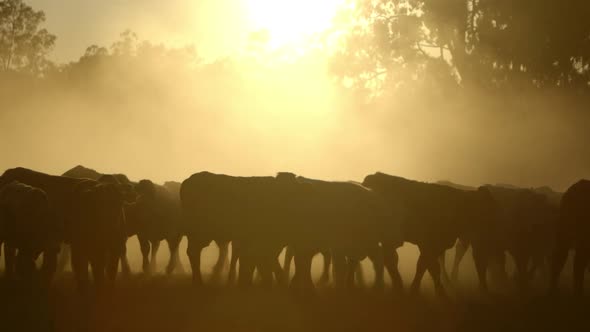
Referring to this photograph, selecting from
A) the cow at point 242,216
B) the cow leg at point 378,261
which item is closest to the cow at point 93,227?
the cow at point 242,216

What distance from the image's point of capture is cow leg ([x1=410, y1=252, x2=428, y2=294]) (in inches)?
738

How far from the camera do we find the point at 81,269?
16844 mm

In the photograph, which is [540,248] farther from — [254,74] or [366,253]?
[254,74]

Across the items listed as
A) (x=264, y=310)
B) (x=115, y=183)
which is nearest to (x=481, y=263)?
(x=264, y=310)

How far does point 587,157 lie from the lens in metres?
39.3

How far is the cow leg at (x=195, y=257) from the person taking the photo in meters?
19.1

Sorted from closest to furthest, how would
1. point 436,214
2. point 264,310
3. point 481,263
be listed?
1. point 264,310
2. point 436,214
3. point 481,263

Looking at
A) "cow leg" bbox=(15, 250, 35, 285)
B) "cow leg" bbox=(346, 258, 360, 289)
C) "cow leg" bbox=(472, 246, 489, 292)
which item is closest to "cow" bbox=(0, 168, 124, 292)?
"cow leg" bbox=(15, 250, 35, 285)

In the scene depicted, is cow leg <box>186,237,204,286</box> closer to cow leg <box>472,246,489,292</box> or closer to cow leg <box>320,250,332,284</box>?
cow leg <box>320,250,332,284</box>

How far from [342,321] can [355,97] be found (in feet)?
101

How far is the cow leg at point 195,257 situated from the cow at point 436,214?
3952 millimetres

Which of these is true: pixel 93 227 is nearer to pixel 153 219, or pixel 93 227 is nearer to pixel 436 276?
Result: pixel 153 219

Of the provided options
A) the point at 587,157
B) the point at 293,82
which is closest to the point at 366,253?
the point at 587,157

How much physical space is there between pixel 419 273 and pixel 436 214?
5.63ft
